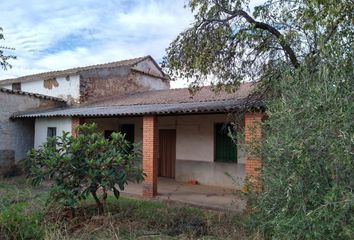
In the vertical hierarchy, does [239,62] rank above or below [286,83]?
above

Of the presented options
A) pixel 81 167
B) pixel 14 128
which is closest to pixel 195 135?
pixel 81 167

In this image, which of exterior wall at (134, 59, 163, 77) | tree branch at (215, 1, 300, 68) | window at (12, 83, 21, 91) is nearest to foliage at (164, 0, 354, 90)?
tree branch at (215, 1, 300, 68)

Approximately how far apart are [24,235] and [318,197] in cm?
473

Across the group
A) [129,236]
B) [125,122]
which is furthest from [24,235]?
[125,122]

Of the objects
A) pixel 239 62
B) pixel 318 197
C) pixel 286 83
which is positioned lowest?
pixel 318 197

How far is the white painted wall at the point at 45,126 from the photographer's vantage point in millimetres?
15922

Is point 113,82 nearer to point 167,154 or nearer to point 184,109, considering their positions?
point 167,154

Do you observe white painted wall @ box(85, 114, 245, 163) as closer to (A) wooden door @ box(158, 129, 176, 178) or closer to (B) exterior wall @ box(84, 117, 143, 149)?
(A) wooden door @ box(158, 129, 176, 178)

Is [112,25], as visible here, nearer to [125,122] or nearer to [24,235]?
[125,122]

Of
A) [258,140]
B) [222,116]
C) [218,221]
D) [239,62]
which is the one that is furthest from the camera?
[222,116]

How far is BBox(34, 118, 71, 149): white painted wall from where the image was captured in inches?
627

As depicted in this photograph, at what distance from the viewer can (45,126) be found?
55.4 feet

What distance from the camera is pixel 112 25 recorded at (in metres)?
12.7

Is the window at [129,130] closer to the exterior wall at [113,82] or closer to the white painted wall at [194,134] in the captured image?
the white painted wall at [194,134]
